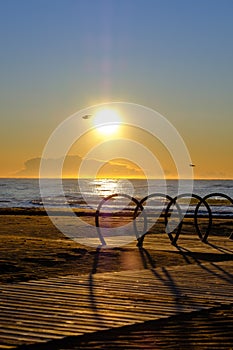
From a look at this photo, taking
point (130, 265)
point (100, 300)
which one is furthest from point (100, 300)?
point (130, 265)

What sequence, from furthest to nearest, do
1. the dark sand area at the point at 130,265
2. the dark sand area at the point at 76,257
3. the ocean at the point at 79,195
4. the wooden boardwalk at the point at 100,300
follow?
the ocean at the point at 79,195 < the dark sand area at the point at 76,257 < the wooden boardwalk at the point at 100,300 < the dark sand area at the point at 130,265

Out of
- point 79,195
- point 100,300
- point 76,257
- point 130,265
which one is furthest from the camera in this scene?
point 79,195

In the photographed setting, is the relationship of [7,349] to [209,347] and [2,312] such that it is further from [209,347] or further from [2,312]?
[209,347]

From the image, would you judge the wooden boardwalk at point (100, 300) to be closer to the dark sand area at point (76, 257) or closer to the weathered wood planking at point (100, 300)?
the weathered wood planking at point (100, 300)

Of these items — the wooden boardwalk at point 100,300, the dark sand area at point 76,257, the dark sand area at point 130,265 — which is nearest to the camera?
the dark sand area at point 130,265

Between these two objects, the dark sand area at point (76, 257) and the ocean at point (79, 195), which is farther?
the ocean at point (79, 195)

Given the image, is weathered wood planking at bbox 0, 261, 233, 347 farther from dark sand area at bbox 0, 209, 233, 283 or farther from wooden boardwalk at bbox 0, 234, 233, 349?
dark sand area at bbox 0, 209, 233, 283

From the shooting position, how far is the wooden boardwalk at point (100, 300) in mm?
6973

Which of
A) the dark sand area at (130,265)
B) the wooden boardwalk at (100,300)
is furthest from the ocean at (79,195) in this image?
→ the wooden boardwalk at (100,300)

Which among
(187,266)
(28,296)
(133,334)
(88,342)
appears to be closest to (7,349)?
(88,342)

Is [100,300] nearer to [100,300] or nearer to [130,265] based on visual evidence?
[100,300]

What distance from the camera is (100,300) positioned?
27.9ft

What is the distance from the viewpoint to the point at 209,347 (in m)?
6.38

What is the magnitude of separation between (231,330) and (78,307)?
207cm
